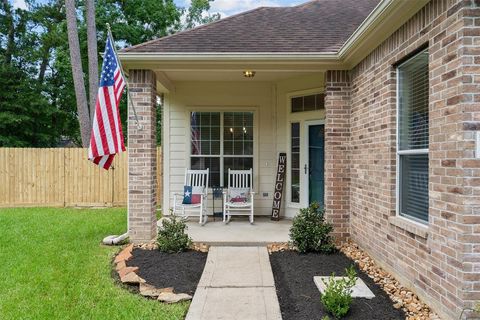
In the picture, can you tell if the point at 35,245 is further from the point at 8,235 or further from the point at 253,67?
the point at 253,67

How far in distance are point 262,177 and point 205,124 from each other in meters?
1.69

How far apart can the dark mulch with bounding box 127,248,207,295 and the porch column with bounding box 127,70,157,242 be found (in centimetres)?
48

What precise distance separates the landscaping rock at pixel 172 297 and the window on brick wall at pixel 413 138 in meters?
2.42

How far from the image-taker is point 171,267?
4.53 meters

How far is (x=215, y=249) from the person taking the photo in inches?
212

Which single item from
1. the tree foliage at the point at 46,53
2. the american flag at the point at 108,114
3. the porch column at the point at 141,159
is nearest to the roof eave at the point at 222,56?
the porch column at the point at 141,159

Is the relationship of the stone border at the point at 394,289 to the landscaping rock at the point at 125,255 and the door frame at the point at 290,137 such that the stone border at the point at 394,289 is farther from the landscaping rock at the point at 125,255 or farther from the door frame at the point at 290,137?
the landscaping rock at the point at 125,255

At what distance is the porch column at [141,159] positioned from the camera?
5676 mm

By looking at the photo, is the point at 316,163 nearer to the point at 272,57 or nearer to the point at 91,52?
the point at 272,57

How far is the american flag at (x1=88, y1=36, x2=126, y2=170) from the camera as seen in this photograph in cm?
466

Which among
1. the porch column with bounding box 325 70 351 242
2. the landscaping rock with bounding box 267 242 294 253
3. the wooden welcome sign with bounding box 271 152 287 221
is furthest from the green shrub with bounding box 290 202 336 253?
the wooden welcome sign with bounding box 271 152 287 221

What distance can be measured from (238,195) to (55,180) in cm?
610

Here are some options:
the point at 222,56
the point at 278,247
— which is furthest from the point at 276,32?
the point at 278,247

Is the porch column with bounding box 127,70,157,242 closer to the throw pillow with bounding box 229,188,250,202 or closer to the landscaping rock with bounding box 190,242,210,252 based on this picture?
the landscaping rock with bounding box 190,242,210,252
